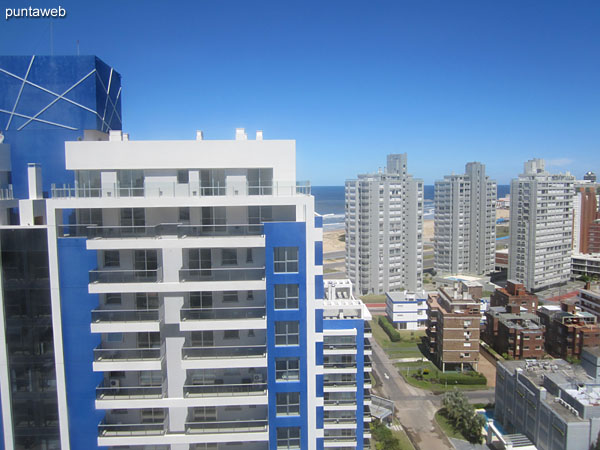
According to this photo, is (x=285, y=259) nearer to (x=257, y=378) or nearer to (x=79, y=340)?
(x=257, y=378)

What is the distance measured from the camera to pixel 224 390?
37.4ft

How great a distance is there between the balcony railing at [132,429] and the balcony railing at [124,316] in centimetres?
269

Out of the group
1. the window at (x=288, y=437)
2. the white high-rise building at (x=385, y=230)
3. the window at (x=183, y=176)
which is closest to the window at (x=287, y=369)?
the window at (x=288, y=437)

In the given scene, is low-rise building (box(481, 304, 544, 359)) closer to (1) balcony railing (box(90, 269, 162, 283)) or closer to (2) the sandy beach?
(1) balcony railing (box(90, 269, 162, 283))

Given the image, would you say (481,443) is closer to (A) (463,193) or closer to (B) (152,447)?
(B) (152,447)

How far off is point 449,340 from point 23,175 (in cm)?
3792

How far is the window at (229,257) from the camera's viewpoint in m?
11.7

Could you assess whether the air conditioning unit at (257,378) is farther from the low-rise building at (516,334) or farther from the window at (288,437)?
the low-rise building at (516,334)

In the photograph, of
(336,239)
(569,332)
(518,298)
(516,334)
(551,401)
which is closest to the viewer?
(551,401)

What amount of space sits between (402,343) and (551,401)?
2226cm

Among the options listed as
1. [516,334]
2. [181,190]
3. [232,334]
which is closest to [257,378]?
[232,334]

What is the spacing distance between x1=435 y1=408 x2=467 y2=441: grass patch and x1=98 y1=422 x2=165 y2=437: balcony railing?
25.8 m

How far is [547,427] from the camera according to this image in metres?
25.9

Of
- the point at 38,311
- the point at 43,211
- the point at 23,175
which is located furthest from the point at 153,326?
the point at 23,175
